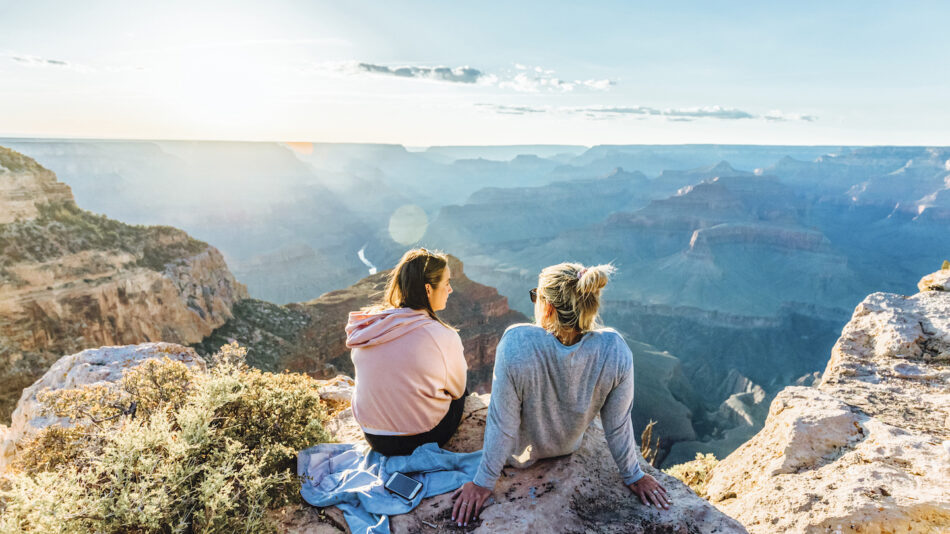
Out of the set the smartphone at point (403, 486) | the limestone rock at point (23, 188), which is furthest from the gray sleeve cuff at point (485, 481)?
the limestone rock at point (23, 188)

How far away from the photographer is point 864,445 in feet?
11.6

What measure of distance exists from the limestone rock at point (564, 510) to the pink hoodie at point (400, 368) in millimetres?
640

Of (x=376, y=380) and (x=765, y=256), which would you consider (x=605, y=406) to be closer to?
(x=376, y=380)

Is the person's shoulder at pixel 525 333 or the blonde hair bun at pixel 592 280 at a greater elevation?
the blonde hair bun at pixel 592 280

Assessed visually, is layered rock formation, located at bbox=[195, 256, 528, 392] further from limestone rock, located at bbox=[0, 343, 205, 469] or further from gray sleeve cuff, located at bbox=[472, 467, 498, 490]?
gray sleeve cuff, located at bbox=[472, 467, 498, 490]

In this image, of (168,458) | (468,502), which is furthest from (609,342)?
(168,458)

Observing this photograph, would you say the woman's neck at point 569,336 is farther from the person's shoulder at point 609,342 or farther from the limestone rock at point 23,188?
the limestone rock at point 23,188

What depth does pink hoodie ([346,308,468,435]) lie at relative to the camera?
10.9 feet

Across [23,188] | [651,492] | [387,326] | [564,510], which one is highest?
[387,326]

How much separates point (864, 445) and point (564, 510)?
266 cm

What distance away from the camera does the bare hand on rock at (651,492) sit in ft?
9.72

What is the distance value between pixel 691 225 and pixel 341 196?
121688 mm

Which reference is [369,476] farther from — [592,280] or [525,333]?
[592,280]

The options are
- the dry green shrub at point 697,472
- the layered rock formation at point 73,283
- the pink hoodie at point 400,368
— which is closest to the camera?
the pink hoodie at point 400,368
